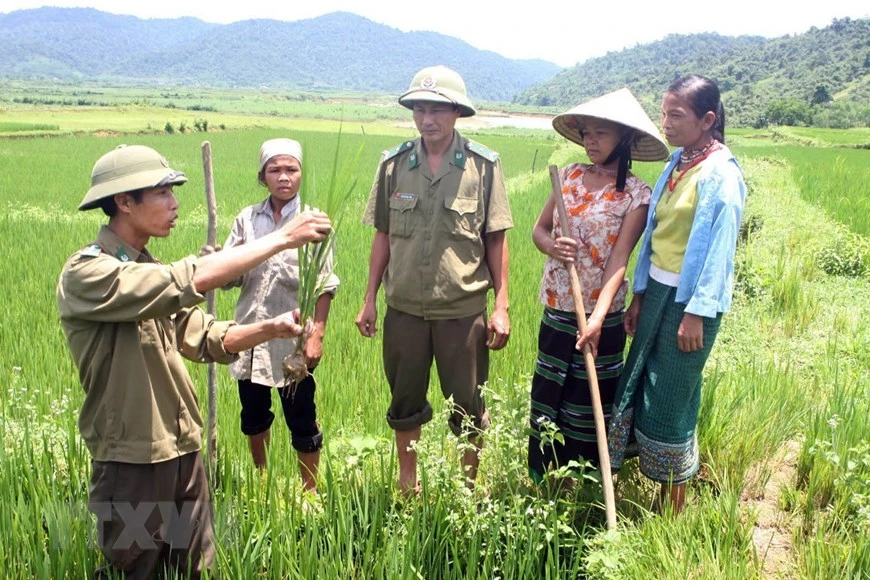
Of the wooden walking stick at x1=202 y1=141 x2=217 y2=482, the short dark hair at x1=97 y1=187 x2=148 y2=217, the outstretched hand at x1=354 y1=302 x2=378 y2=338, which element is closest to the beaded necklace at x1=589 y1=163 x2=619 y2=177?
the outstretched hand at x1=354 y1=302 x2=378 y2=338

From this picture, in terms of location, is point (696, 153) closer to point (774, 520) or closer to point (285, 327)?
point (774, 520)

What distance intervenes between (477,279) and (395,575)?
1287 mm

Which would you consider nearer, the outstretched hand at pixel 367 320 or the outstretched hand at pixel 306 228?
the outstretched hand at pixel 306 228

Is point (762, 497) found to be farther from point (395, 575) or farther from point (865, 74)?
point (865, 74)

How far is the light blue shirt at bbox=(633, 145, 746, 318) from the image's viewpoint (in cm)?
206

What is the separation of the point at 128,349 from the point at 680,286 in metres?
1.72

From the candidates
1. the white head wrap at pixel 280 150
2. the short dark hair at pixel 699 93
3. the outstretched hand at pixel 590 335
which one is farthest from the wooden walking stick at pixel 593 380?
the white head wrap at pixel 280 150

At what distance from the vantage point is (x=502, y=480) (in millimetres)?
2436

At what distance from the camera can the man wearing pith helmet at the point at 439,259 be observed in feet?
8.44

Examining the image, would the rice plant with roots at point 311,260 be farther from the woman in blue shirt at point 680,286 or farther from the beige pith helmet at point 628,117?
the woman in blue shirt at point 680,286

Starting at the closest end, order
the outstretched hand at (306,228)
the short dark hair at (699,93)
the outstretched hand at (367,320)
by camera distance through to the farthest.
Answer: the outstretched hand at (306,228) < the short dark hair at (699,93) < the outstretched hand at (367,320)

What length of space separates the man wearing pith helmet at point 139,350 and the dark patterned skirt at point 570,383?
1.02m

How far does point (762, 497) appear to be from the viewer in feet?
8.50

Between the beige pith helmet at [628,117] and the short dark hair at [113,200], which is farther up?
the beige pith helmet at [628,117]
